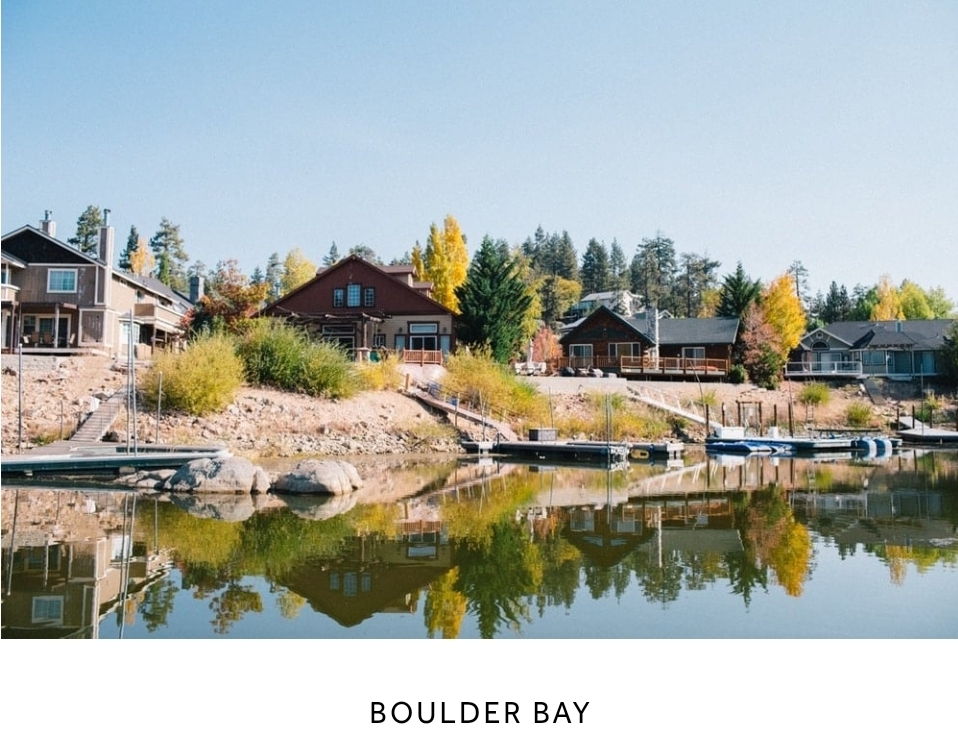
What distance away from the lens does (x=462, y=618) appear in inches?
270

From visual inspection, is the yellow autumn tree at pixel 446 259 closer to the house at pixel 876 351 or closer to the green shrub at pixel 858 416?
the house at pixel 876 351

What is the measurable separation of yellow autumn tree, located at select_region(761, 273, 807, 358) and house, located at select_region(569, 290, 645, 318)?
25295 mm

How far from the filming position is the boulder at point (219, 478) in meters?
14.8

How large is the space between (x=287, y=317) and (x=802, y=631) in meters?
29.9

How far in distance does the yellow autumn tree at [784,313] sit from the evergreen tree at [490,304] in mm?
15701

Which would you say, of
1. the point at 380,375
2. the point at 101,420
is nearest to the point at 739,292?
the point at 380,375

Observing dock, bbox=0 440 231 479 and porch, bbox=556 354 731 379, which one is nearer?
dock, bbox=0 440 231 479

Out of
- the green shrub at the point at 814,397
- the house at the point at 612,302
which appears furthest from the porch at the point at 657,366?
the house at the point at 612,302

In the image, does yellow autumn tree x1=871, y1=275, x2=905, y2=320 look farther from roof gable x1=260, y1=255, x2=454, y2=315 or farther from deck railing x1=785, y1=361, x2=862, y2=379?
roof gable x1=260, y1=255, x2=454, y2=315

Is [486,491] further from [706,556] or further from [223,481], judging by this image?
[706,556]

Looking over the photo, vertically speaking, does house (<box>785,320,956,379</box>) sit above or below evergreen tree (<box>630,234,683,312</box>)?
below

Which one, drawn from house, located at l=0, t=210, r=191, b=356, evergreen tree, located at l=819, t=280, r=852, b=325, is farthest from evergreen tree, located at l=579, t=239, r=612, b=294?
house, located at l=0, t=210, r=191, b=356

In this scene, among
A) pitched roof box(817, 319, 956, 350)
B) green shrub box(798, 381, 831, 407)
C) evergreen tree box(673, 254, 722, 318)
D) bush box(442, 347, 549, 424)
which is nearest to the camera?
bush box(442, 347, 549, 424)

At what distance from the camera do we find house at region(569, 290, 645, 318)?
70.9 meters
